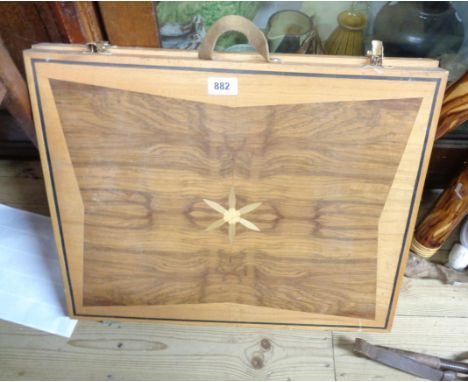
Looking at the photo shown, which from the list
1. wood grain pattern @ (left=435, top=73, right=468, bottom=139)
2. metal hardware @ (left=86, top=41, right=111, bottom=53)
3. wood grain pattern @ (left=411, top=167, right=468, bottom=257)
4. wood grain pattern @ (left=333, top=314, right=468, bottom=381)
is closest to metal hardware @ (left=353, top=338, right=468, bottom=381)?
wood grain pattern @ (left=333, top=314, right=468, bottom=381)

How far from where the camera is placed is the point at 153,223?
29.9 inches

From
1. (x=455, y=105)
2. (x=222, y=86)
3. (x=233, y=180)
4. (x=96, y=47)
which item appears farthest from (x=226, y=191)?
(x=455, y=105)

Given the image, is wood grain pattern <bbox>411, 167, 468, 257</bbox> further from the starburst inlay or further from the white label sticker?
the white label sticker

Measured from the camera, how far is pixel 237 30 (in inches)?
24.2

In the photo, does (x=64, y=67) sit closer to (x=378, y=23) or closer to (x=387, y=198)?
(x=387, y=198)

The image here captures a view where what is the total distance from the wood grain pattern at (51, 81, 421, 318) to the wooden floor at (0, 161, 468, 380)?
74mm

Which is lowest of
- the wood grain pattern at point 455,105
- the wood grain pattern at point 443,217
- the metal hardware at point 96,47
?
the wood grain pattern at point 443,217

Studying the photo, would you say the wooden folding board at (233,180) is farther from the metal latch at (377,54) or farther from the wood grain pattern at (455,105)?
the wood grain pattern at (455,105)

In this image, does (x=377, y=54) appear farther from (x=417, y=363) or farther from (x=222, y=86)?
(x=417, y=363)

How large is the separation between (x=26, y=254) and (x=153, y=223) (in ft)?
1.36

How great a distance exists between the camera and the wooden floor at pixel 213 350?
2.62 feet

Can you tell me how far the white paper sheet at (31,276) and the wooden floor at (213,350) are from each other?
0.03 m

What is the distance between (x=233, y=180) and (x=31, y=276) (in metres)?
0.54

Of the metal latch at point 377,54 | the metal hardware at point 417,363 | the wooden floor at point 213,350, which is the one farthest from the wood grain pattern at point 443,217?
the metal latch at point 377,54
